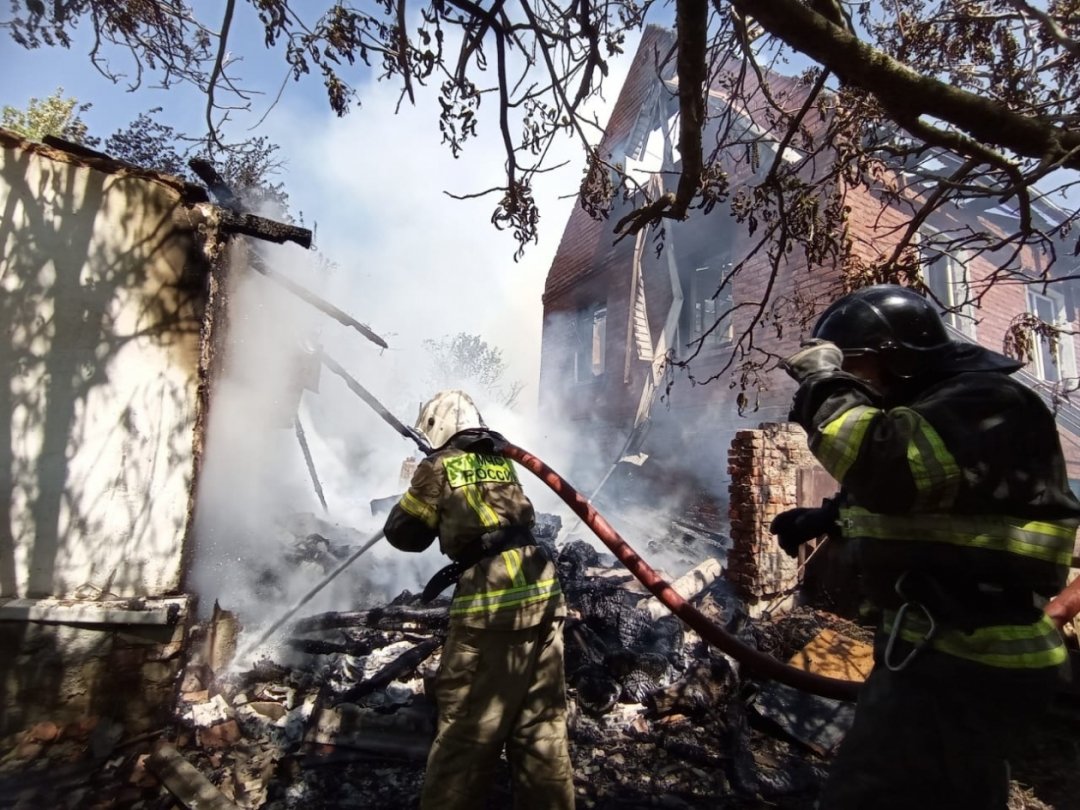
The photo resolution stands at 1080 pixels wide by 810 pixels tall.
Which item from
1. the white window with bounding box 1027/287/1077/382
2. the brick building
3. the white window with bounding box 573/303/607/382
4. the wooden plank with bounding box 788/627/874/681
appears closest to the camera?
the wooden plank with bounding box 788/627/874/681

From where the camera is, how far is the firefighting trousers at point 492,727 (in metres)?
2.37

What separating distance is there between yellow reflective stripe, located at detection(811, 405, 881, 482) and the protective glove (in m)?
0.19

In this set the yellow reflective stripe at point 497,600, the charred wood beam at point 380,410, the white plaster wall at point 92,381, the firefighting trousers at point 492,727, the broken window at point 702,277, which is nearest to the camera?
the firefighting trousers at point 492,727

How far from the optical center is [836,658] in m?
4.06

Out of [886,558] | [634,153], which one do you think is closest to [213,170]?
[886,558]

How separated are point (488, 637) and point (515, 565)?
1.12 ft

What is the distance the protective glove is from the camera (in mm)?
1722

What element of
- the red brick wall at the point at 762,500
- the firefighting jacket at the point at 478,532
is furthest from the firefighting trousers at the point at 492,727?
the red brick wall at the point at 762,500

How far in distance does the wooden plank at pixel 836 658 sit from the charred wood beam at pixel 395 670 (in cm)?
278

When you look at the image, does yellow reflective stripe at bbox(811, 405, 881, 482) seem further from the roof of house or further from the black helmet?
the roof of house

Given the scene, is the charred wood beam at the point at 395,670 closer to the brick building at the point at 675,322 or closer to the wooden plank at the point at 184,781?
the wooden plank at the point at 184,781

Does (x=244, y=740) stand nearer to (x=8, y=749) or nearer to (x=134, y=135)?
(x=8, y=749)

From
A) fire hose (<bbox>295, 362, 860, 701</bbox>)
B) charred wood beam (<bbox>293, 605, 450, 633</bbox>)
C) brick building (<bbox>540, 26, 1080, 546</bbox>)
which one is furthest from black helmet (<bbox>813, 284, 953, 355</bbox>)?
brick building (<bbox>540, 26, 1080, 546</bbox>)

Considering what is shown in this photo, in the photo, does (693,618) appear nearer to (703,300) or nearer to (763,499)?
(763,499)
